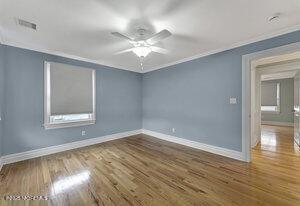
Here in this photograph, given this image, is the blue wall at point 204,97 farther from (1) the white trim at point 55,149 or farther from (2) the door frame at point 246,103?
(1) the white trim at point 55,149

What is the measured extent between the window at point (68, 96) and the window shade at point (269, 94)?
8471 millimetres

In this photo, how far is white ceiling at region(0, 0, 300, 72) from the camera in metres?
1.80

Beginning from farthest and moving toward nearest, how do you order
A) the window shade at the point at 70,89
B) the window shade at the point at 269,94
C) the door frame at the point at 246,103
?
the window shade at the point at 269,94 → the window shade at the point at 70,89 → the door frame at the point at 246,103

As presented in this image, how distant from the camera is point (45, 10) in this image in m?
1.90

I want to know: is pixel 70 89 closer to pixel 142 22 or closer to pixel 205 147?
pixel 142 22

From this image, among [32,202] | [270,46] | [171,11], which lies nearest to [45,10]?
[171,11]

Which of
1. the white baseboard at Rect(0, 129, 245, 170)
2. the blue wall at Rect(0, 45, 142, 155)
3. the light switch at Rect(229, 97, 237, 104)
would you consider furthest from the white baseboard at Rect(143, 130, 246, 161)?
the blue wall at Rect(0, 45, 142, 155)

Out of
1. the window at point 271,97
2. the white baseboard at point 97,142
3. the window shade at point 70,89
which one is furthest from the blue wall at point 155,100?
the window at point 271,97

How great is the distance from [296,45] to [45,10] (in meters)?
3.83

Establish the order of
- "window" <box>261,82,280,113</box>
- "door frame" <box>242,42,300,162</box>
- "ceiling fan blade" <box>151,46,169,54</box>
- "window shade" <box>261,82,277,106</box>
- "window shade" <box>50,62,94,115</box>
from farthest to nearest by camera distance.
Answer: "window shade" <box>261,82,277,106</box> → "window" <box>261,82,280,113</box> → "window shade" <box>50,62,94,115</box> → "ceiling fan blade" <box>151,46,169,54</box> → "door frame" <box>242,42,300,162</box>

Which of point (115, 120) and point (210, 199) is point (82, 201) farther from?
point (115, 120)

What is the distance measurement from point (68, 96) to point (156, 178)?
2.94 metres

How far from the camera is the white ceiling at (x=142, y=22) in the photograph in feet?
5.91

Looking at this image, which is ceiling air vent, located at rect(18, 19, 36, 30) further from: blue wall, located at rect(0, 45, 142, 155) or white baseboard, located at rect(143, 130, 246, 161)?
white baseboard, located at rect(143, 130, 246, 161)
